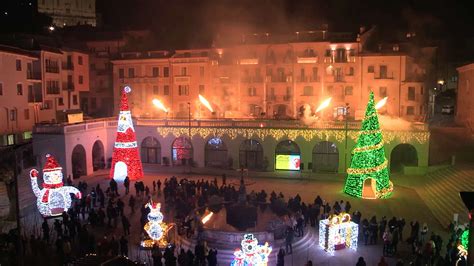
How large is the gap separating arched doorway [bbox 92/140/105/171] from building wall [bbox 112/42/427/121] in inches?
464

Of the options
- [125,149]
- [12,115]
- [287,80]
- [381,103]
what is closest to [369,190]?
[381,103]

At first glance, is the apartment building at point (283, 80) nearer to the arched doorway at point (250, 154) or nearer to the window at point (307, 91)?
the window at point (307, 91)

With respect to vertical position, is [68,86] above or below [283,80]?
below

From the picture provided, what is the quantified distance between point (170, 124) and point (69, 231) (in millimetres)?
21210

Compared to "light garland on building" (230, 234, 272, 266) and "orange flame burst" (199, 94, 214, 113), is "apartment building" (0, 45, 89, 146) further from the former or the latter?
"light garland on building" (230, 234, 272, 266)

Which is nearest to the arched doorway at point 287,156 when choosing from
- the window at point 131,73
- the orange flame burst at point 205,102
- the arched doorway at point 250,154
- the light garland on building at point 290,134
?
the light garland on building at point 290,134

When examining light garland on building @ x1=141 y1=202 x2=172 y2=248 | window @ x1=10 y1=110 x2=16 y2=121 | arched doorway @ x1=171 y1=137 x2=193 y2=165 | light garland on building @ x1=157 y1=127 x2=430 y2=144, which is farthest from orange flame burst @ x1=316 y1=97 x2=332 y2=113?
light garland on building @ x1=141 y1=202 x2=172 y2=248

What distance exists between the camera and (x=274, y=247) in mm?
22328

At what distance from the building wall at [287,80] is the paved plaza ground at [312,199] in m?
13.4

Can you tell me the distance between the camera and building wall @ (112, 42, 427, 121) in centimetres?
4903

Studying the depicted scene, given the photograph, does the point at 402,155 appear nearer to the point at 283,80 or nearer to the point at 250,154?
the point at 250,154

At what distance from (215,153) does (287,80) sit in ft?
42.9

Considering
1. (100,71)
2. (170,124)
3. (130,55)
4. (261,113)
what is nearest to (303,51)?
(261,113)

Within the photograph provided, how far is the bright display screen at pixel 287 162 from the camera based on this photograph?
41.7 meters
